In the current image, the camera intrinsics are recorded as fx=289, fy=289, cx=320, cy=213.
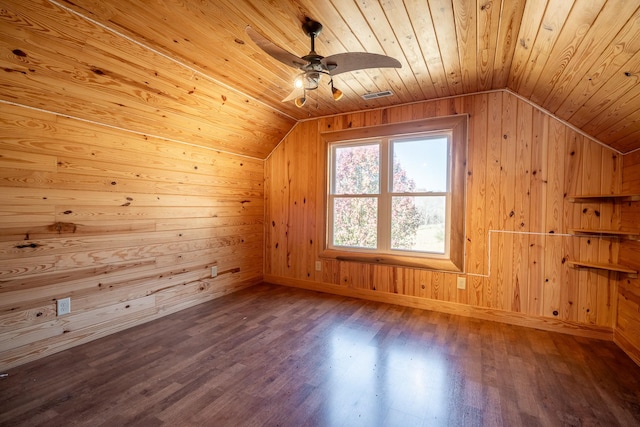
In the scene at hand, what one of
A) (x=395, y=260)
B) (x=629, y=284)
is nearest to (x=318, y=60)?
(x=395, y=260)

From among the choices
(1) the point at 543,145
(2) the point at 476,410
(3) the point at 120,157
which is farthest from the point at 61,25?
(1) the point at 543,145

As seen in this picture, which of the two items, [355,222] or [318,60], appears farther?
[355,222]

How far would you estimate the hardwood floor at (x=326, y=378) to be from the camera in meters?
1.70

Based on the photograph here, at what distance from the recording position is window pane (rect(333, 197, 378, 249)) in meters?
3.90

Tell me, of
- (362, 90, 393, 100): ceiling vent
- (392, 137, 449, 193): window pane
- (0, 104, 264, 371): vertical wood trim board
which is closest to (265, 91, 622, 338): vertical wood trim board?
(392, 137, 449, 193): window pane

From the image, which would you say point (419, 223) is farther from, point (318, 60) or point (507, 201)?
point (318, 60)

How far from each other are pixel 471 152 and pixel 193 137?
Answer: 3172mm

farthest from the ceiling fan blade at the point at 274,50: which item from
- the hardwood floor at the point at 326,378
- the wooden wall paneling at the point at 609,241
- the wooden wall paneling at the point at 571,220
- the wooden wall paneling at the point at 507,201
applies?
the wooden wall paneling at the point at 609,241

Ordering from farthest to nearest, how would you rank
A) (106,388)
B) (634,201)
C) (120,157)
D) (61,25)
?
(120,157), (634,201), (106,388), (61,25)

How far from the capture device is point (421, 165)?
3584 mm

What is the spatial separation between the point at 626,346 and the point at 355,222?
282 cm

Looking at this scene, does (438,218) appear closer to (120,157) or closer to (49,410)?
(120,157)

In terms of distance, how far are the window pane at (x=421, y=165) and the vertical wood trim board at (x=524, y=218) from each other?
0.96 feet

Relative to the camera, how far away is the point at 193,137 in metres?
3.36
